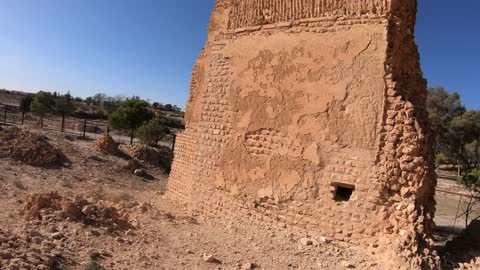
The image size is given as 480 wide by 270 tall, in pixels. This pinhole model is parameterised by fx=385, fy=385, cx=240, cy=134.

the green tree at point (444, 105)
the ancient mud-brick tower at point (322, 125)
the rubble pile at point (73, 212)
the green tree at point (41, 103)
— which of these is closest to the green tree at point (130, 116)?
the green tree at point (41, 103)

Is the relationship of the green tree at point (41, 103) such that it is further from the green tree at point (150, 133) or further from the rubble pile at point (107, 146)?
the rubble pile at point (107, 146)

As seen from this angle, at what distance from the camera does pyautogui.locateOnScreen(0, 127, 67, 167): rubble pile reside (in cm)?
1331

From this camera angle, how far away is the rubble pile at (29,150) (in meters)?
13.3

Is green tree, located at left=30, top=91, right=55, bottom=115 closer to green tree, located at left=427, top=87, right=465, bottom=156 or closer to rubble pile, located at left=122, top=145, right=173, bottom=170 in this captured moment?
rubble pile, located at left=122, top=145, right=173, bottom=170

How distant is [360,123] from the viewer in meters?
5.88

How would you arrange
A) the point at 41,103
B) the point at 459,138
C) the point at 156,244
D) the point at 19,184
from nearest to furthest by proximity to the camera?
the point at 156,244 → the point at 19,184 → the point at 459,138 → the point at 41,103

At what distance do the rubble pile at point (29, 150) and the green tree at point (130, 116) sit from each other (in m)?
11.2

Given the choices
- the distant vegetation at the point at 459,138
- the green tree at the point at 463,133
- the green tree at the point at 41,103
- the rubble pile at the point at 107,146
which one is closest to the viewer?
the rubble pile at the point at 107,146

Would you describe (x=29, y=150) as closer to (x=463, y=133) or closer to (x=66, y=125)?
(x=66, y=125)

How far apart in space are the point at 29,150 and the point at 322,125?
1142 centimetres

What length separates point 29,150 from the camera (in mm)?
13555

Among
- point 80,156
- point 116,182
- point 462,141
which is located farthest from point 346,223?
point 462,141

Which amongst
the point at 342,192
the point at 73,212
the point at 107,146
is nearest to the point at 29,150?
the point at 107,146

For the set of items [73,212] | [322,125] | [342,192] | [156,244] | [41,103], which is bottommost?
[156,244]
